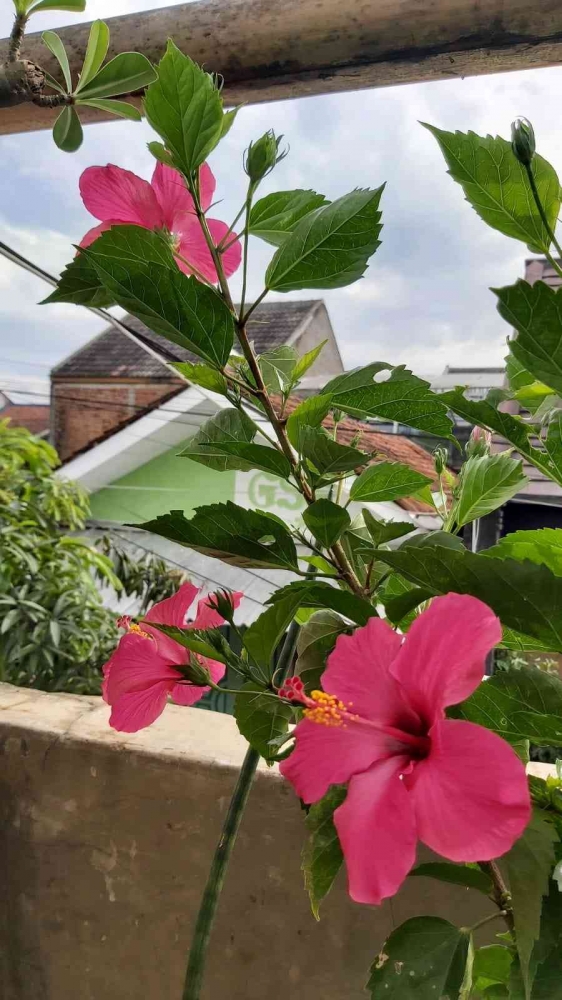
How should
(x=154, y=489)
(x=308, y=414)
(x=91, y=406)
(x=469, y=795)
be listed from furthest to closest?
(x=91, y=406) < (x=154, y=489) < (x=308, y=414) < (x=469, y=795)

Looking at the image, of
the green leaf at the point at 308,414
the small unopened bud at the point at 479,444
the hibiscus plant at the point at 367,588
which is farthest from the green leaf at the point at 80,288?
the small unopened bud at the point at 479,444

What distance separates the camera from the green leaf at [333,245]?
0.99 ft

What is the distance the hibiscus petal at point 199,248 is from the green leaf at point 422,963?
14.4 inches

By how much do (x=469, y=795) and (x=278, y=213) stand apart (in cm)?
30

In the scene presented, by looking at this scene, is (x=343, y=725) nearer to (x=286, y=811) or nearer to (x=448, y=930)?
(x=448, y=930)

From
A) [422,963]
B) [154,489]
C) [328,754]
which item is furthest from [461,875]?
[154,489]

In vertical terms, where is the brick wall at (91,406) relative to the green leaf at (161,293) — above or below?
below

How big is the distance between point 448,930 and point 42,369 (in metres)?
3.00

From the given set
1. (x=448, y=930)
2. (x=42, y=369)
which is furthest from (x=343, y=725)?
(x=42, y=369)

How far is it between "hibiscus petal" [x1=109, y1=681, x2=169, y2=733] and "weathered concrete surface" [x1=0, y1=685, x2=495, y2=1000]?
11.3 inches

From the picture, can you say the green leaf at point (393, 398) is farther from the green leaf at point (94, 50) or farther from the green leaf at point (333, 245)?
the green leaf at point (94, 50)

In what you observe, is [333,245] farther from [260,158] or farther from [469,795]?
[469,795]

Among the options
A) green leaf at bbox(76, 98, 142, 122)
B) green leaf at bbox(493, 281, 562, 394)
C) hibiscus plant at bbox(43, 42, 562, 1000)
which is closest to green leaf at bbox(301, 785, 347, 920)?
hibiscus plant at bbox(43, 42, 562, 1000)

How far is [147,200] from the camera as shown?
353 mm
